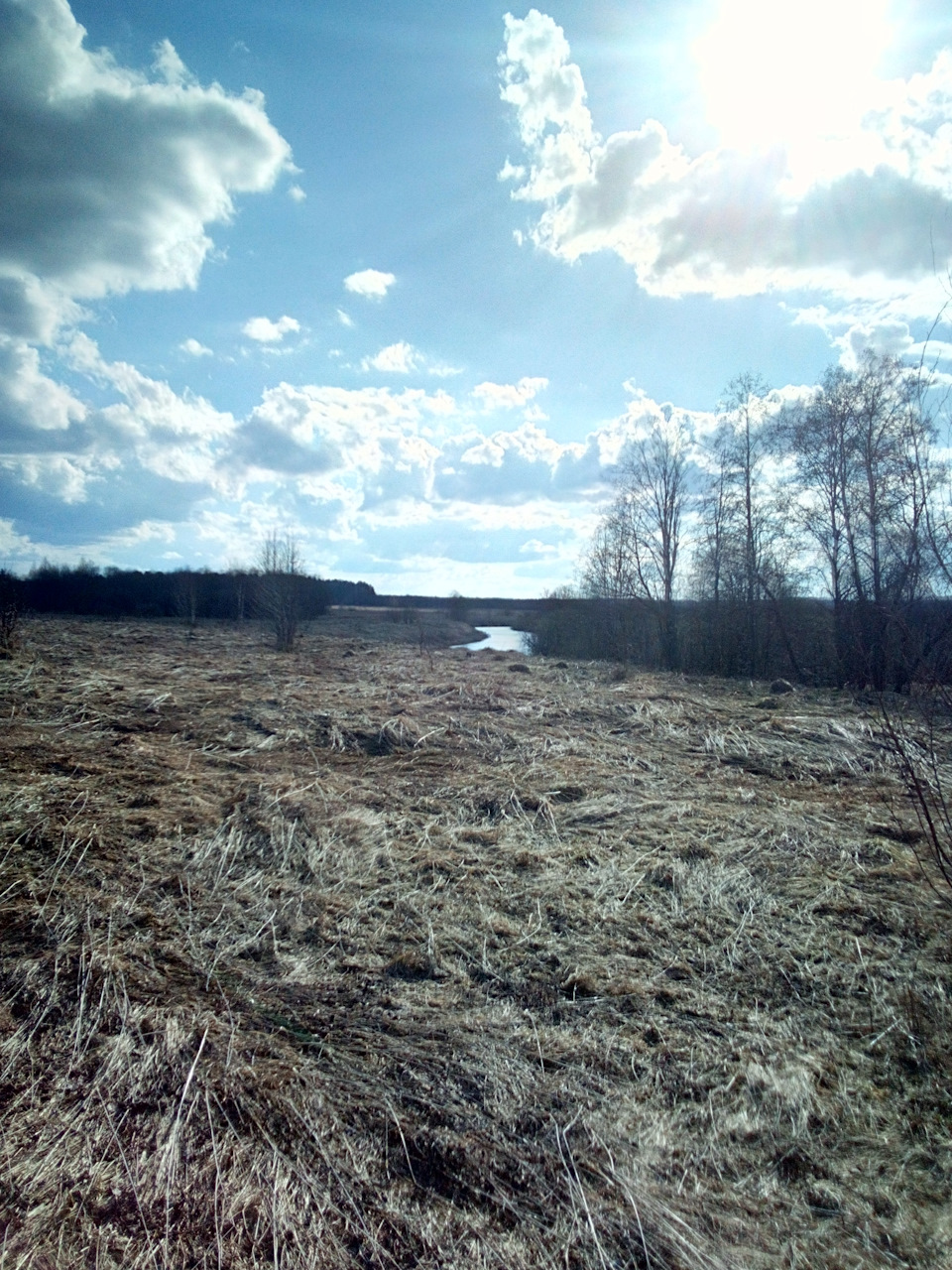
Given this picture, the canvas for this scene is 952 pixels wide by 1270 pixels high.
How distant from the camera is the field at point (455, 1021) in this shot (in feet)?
5.82

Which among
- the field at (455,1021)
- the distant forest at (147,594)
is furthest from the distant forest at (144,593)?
the field at (455,1021)

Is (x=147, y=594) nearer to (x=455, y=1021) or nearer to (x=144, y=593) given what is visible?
(x=144, y=593)

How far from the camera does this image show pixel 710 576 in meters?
21.2

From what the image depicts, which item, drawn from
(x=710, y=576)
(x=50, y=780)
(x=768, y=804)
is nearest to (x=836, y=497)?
(x=710, y=576)

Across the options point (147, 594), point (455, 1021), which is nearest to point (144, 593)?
point (147, 594)

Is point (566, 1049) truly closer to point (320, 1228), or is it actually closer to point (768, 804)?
point (320, 1228)

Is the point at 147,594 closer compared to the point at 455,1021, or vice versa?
the point at 455,1021

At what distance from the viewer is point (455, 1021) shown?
2584mm

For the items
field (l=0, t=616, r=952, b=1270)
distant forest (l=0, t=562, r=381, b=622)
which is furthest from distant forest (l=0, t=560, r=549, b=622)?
field (l=0, t=616, r=952, b=1270)

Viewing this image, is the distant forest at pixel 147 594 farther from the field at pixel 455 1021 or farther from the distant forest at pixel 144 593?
the field at pixel 455 1021

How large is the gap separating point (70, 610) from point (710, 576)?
27.1 meters

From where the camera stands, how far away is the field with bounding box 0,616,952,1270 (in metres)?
1.77

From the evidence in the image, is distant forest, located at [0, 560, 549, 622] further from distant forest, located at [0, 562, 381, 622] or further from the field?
the field

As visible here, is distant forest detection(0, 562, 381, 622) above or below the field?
above
